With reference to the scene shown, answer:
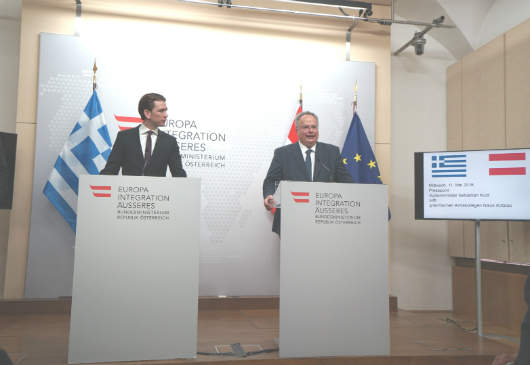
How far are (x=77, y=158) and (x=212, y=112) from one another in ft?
4.43

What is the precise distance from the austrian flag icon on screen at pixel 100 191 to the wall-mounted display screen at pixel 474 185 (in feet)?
8.94

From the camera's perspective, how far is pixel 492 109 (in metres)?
4.66

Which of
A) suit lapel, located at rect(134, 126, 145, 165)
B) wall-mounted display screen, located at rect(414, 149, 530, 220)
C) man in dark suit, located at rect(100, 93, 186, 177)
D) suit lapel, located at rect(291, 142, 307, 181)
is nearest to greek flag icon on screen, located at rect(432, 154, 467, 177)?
wall-mounted display screen, located at rect(414, 149, 530, 220)

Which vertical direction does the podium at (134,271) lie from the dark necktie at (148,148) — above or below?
below

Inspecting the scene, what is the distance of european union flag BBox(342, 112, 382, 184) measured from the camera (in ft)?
15.7

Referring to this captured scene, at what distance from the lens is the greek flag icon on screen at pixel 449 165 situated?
157 inches

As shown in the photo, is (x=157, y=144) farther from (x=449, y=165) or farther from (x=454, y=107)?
(x=454, y=107)

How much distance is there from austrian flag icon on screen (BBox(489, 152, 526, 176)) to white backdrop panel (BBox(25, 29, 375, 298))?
4.71 feet

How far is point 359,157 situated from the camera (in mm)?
4820

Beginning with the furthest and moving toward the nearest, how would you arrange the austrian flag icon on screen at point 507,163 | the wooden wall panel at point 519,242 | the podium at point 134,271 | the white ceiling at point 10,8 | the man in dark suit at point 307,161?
the white ceiling at point 10,8 < the wooden wall panel at point 519,242 < the man in dark suit at point 307,161 < the austrian flag icon on screen at point 507,163 < the podium at point 134,271

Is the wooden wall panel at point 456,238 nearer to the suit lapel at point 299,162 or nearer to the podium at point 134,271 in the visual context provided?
the suit lapel at point 299,162

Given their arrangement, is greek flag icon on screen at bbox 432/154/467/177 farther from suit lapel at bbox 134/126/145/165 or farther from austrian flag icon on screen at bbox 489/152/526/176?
suit lapel at bbox 134/126/145/165

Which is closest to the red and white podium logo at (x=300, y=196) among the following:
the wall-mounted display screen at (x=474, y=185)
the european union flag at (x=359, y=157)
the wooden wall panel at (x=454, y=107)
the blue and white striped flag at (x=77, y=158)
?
the wall-mounted display screen at (x=474, y=185)

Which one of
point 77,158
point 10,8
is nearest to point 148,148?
point 77,158
